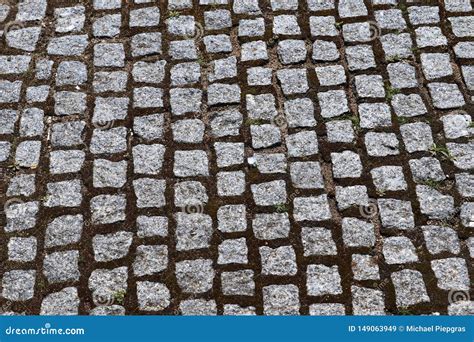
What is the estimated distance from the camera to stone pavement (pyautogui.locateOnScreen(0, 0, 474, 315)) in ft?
17.2

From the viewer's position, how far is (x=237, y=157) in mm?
5867

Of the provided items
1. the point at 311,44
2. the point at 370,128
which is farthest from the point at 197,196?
the point at 311,44

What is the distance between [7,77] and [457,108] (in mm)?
3856

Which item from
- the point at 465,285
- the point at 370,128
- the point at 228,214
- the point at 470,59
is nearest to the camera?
the point at 465,285

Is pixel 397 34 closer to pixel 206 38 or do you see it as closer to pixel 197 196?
pixel 206 38

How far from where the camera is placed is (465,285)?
16.9 feet

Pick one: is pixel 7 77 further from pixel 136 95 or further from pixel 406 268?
pixel 406 268

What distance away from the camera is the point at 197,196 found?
5.66 meters

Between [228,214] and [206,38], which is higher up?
[206,38]

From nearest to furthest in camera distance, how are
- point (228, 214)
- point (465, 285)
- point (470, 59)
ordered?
point (465, 285), point (228, 214), point (470, 59)

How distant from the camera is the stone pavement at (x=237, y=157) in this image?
5238mm

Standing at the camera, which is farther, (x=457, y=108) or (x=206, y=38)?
(x=206, y=38)

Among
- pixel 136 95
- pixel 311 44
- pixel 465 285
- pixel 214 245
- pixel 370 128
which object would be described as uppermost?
pixel 311 44

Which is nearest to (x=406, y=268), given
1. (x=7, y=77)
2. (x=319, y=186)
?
(x=319, y=186)
